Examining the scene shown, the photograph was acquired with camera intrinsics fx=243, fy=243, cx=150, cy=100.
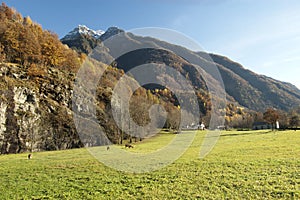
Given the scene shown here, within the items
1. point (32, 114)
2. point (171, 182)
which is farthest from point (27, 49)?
point (171, 182)

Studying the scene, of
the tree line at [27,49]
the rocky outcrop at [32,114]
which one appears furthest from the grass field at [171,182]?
the tree line at [27,49]

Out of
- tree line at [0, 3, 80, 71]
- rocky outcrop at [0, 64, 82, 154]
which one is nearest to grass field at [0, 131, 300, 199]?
rocky outcrop at [0, 64, 82, 154]

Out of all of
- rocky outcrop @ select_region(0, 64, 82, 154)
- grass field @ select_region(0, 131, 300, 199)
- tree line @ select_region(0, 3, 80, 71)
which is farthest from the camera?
tree line @ select_region(0, 3, 80, 71)

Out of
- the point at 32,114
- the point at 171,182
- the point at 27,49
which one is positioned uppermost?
the point at 27,49

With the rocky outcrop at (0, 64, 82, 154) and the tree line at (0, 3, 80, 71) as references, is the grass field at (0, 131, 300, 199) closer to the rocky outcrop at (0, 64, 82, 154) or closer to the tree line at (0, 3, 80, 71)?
the rocky outcrop at (0, 64, 82, 154)

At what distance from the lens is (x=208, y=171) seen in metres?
21.5

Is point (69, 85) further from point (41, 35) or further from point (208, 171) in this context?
point (208, 171)

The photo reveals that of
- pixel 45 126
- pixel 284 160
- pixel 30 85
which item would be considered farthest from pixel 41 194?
pixel 30 85

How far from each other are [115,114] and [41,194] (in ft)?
215

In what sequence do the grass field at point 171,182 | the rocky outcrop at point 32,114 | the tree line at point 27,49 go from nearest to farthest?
the grass field at point 171,182, the rocky outcrop at point 32,114, the tree line at point 27,49

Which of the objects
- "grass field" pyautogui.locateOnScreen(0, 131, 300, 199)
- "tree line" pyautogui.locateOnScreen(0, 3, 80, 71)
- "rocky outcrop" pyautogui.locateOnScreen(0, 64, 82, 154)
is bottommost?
"grass field" pyautogui.locateOnScreen(0, 131, 300, 199)

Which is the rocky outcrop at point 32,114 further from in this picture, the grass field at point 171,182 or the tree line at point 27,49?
the grass field at point 171,182

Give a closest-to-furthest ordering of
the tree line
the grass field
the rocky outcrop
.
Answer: the grass field, the rocky outcrop, the tree line

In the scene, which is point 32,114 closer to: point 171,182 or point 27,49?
point 27,49
